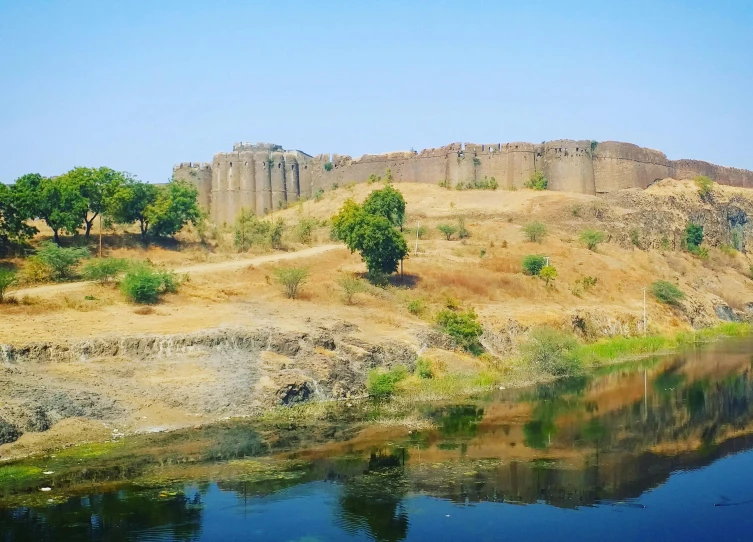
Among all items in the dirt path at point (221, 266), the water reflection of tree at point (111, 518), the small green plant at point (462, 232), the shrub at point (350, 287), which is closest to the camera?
the water reflection of tree at point (111, 518)

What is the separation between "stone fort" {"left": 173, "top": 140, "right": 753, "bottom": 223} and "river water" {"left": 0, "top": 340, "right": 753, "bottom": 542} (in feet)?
85.6

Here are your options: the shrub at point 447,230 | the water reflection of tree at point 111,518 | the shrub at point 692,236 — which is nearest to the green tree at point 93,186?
the shrub at point 447,230

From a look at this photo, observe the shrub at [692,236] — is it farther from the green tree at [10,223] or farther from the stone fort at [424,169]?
the green tree at [10,223]

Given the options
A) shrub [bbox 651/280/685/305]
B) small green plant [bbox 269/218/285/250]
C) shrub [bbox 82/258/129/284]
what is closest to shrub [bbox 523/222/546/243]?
shrub [bbox 651/280/685/305]

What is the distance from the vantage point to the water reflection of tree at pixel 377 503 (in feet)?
37.7

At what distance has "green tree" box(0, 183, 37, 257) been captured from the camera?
28.1 meters

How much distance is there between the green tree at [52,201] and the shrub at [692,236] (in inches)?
1167

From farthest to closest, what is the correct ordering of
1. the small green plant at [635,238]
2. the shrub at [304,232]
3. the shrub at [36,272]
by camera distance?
1. the small green plant at [635,238]
2. the shrub at [304,232]
3. the shrub at [36,272]

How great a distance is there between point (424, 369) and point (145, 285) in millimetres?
7938

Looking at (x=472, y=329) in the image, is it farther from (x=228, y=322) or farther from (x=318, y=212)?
(x=318, y=212)

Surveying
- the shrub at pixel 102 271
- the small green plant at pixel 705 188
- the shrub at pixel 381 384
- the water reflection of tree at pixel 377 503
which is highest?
the small green plant at pixel 705 188

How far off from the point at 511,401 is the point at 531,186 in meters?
25.1

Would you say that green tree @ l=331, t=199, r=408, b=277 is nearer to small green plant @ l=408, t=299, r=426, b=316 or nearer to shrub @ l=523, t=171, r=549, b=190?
small green plant @ l=408, t=299, r=426, b=316

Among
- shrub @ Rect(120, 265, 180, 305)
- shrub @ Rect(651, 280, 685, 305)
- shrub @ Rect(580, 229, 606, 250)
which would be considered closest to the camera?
shrub @ Rect(120, 265, 180, 305)
